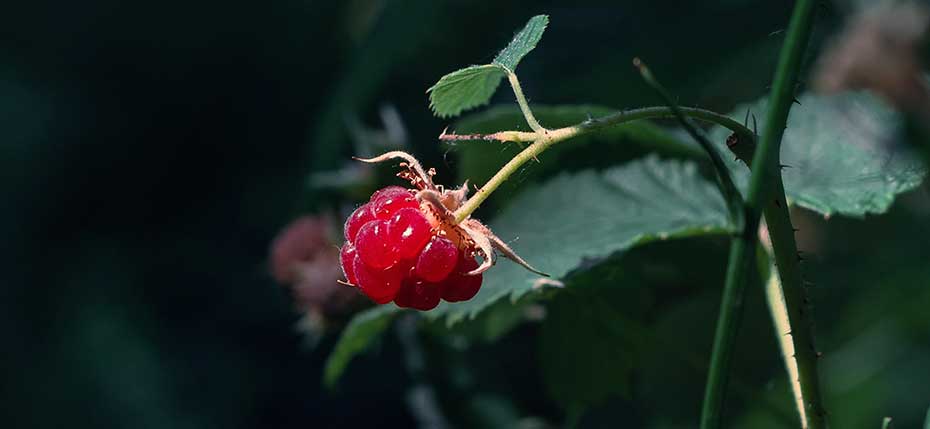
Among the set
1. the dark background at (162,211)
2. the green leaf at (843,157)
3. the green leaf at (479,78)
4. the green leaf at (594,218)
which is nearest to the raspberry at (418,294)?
the green leaf at (479,78)

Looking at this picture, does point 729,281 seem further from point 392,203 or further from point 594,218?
point 594,218

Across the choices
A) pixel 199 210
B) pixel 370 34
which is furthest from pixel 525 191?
pixel 199 210

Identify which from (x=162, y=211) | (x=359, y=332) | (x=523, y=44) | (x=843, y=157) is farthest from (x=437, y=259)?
(x=162, y=211)

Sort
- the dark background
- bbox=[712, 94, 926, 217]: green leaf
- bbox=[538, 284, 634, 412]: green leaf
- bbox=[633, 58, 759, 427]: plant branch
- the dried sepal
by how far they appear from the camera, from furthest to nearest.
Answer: the dark background → bbox=[538, 284, 634, 412]: green leaf → bbox=[712, 94, 926, 217]: green leaf → the dried sepal → bbox=[633, 58, 759, 427]: plant branch

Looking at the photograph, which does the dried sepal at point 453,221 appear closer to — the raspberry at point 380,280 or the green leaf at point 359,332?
the raspberry at point 380,280

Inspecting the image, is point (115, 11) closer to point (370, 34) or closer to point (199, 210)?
point (199, 210)

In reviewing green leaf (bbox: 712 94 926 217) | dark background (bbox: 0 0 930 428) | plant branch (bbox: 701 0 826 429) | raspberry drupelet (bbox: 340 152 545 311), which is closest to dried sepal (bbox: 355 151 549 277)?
raspberry drupelet (bbox: 340 152 545 311)

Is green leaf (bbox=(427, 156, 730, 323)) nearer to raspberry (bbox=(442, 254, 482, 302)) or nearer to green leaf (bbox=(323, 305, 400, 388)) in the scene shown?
green leaf (bbox=(323, 305, 400, 388))
